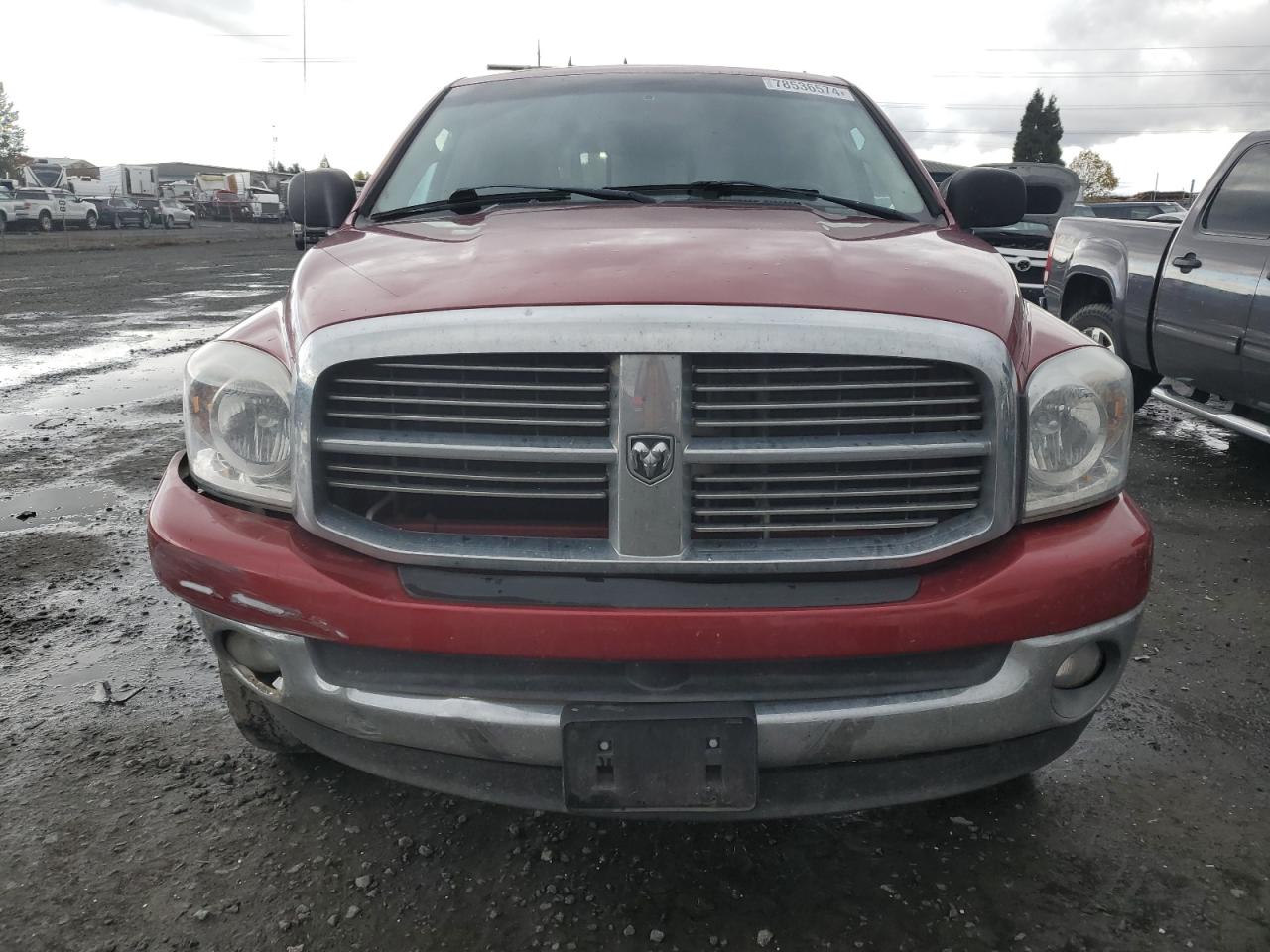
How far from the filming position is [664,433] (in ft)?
5.93

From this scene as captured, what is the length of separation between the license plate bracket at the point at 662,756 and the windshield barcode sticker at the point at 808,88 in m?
2.43

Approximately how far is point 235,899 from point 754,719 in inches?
45.6

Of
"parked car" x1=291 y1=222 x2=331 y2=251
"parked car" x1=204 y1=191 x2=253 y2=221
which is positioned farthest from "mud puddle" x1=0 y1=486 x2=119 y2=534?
"parked car" x1=204 y1=191 x2=253 y2=221

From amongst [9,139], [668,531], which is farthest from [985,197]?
[9,139]

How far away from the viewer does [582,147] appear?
3215 mm

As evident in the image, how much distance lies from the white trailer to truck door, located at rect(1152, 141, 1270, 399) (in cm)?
6317

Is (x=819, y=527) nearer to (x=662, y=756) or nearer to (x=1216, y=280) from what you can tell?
(x=662, y=756)

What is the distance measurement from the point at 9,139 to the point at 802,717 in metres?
96.7

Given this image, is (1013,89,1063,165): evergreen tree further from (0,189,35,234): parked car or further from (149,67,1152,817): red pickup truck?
(149,67,1152,817): red pickup truck

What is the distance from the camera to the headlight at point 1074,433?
2.02 m

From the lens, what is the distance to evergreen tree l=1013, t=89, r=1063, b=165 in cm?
9519

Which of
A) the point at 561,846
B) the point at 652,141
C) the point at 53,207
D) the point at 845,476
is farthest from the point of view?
the point at 53,207

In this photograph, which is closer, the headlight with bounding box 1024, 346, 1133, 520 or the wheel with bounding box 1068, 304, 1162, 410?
the headlight with bounding box 1024, 346, 1133, 520

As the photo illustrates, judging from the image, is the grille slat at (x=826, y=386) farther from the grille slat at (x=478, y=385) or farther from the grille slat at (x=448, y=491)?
the grille slat at (x=448, y=491)
